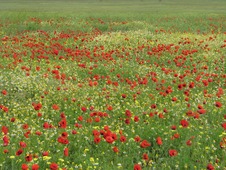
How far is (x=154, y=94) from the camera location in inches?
332

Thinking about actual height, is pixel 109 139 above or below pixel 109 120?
above

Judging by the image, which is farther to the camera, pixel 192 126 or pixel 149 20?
pixel 149 20

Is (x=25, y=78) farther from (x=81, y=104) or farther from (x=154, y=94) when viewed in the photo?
(x=154, y=94)

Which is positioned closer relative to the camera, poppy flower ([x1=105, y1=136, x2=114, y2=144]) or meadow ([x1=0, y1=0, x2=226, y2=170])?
poppy flower ([x1=105, y1=136, x2=114, y2=144])

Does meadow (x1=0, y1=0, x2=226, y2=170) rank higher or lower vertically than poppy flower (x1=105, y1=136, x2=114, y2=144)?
lower

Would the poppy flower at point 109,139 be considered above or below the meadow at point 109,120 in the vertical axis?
above

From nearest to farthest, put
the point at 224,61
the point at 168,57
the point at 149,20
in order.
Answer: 1. the point at 224,61
2. the point at 168,57
3. the point at 149,20

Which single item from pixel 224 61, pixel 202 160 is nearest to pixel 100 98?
pixel 202 160

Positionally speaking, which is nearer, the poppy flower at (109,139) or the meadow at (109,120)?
the poppy flower at (109,139)

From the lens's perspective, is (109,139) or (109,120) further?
(109,120)

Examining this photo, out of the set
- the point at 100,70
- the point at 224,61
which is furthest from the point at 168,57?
the point at 100,70

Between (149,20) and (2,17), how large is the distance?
13.7 m

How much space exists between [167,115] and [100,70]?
4709mm

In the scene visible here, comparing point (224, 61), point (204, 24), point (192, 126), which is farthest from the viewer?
point (204, 24)
